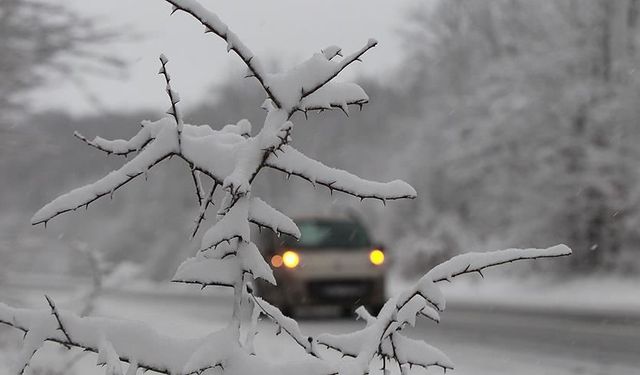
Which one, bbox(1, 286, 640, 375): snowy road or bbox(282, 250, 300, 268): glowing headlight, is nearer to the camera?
bbox(1, 286, 640, 375): snowy road

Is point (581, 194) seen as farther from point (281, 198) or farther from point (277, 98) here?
point (281, 198)

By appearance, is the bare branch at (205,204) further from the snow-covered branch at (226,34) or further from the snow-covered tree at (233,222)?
the snow-covered branch at (226,34)

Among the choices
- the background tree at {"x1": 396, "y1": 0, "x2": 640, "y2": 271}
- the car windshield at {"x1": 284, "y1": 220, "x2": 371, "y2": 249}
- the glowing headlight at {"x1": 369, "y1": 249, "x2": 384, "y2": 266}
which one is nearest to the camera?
the glowing headlight at {"x1": 369, "y1": 249, "x2": 384, "y2": 266}

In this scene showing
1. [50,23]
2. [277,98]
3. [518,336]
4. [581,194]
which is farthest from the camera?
[581,194]

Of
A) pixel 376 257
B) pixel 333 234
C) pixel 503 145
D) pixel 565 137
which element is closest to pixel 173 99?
pixel 376 257

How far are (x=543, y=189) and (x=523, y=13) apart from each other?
6.92 meters

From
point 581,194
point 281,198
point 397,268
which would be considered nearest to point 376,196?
point 581,194

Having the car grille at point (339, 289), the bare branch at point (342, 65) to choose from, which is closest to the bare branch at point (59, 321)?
the bare branch at point (342, 65)

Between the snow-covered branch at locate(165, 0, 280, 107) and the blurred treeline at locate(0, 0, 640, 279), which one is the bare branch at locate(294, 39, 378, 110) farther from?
the blurred treeline at locate(0, 0, 640, 279)

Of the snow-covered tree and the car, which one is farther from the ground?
the car

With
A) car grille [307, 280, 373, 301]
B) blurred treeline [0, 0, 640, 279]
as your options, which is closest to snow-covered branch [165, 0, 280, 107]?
blurred treeline [0, 0, 640, 279]

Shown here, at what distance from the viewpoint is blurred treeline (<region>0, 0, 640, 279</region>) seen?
6906 millimetres

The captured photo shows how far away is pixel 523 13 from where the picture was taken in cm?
2791

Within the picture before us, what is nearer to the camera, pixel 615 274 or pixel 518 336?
pixel 518 336
